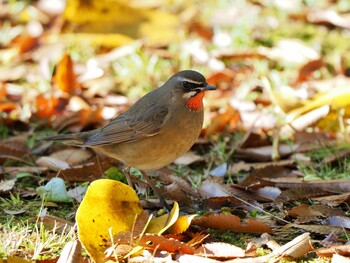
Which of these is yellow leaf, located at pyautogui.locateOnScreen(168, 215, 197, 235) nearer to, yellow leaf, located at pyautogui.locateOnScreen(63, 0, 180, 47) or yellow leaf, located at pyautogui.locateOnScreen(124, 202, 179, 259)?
yellow leaf, located at pyautogui.locateOnScreen(124, 202, 179, 259)

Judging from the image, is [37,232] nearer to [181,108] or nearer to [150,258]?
[150,258]

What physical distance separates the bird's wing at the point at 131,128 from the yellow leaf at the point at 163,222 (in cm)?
125

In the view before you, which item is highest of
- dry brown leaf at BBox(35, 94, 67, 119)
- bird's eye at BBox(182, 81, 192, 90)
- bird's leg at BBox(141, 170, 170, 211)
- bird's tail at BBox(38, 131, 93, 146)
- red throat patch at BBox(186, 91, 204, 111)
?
bird's eye at BBox(182, 81, 192, 90)

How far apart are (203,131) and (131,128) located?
1.18m

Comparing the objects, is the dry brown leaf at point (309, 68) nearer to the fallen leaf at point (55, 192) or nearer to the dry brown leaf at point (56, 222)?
the fallen leaf at point (55, 192)

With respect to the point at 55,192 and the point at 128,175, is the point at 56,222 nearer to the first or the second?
the point at 55,192

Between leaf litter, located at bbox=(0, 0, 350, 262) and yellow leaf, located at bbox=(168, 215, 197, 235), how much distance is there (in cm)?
2

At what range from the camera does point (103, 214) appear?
3.99m

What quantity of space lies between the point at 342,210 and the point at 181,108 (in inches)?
56.1

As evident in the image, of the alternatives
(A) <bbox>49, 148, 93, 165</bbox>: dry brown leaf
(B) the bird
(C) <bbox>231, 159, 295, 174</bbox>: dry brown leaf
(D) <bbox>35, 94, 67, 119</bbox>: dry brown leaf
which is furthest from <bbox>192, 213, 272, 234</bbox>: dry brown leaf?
(D) <bbox>35, 94, 67, 119</bbox>: dry brown leaf

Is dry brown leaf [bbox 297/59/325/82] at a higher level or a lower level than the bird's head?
lower

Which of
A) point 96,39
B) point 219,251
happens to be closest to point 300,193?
point 219,251

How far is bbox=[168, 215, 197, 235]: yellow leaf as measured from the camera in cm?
412

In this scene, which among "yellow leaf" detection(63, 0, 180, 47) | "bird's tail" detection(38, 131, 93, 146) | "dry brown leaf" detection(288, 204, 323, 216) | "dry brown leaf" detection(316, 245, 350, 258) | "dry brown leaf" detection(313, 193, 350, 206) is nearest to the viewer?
"dry brown leaf" detection(316, 245, 350, 258)
